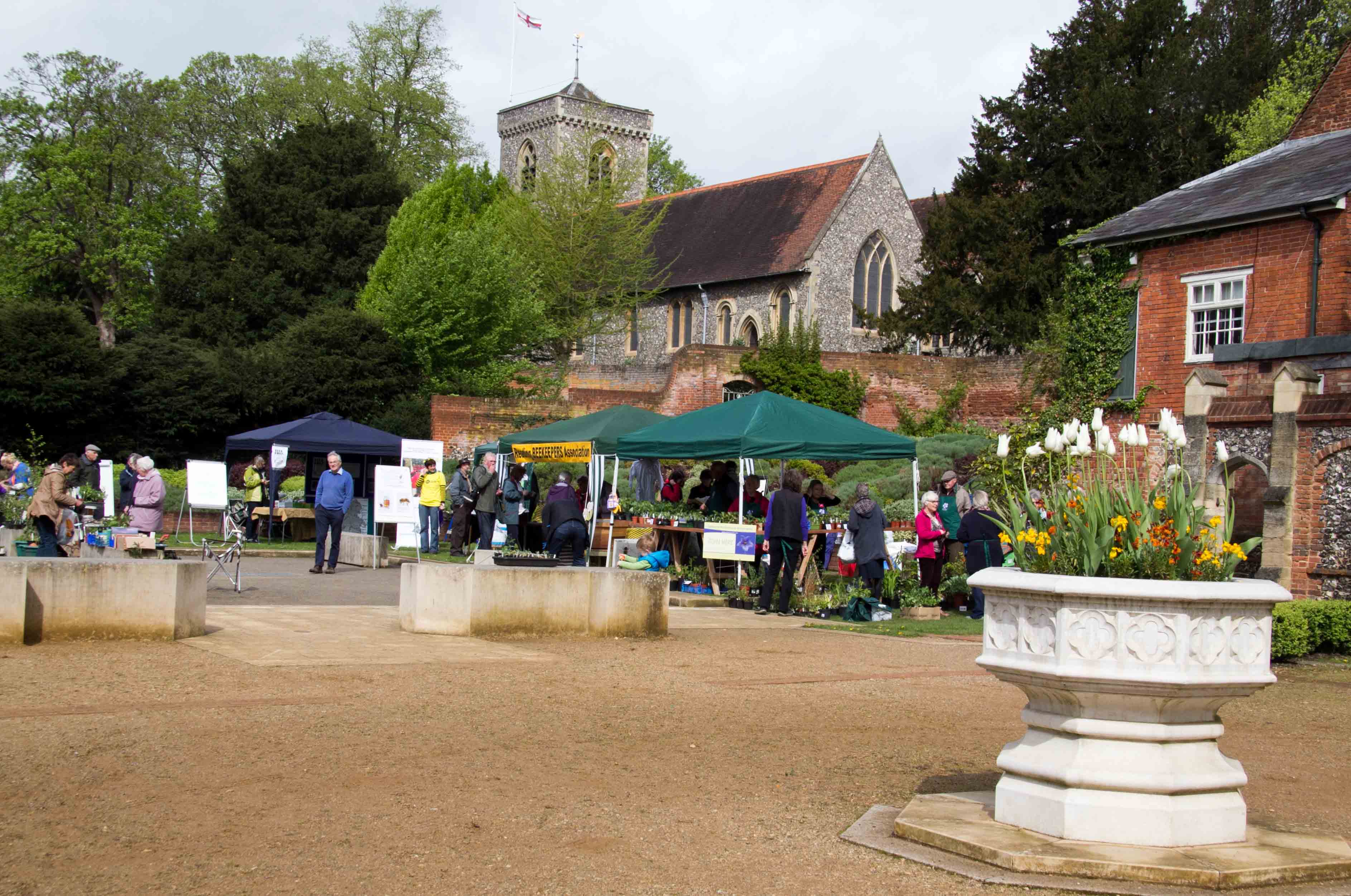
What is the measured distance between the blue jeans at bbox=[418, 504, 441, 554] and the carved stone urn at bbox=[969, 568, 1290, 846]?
734 inches

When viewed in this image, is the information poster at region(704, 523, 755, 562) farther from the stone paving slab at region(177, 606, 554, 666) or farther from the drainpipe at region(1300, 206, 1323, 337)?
the drainpipe at region(1300, 206, 1323, 337)

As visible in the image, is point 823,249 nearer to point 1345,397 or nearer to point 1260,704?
point 1345,397

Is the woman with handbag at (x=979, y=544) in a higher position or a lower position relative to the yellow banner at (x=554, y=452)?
lower

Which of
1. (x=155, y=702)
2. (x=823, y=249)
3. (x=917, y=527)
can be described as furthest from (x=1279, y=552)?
(x=823, y=249)

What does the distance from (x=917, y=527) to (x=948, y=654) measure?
4154 millimetres

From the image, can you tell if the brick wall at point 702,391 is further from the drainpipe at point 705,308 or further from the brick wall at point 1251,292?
the drainpipe at point 705,308

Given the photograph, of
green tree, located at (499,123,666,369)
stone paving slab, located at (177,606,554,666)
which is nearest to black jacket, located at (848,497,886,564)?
stone paving slab, located at (177,606,554,666)

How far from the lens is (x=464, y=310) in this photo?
39.8m

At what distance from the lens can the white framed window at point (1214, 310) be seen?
87.1 ft

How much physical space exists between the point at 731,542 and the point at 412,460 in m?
8.86

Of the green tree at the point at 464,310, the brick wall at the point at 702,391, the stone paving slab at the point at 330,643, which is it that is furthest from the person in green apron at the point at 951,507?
the green tree at the point at 464,310

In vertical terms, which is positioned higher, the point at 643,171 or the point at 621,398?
the point at 643,171

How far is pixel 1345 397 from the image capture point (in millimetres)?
18297

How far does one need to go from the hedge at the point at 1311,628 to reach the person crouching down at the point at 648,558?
7684 mm
